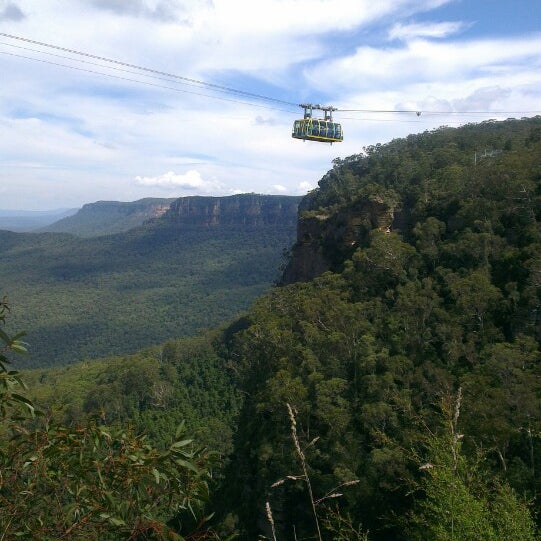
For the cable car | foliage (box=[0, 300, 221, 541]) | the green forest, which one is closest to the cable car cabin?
the cable car

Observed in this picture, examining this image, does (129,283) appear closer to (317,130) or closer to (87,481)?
(317,130)

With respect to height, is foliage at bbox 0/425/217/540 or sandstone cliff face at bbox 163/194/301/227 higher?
sandstone cliff face at bbox 163/194/301/227

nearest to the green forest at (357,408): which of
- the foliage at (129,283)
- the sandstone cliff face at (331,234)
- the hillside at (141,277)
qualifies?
the sandstone cliff face at (331,234)

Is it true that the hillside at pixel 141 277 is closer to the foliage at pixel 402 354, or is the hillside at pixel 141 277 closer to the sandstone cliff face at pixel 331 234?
the sandstone cliff face at pixel 331 234

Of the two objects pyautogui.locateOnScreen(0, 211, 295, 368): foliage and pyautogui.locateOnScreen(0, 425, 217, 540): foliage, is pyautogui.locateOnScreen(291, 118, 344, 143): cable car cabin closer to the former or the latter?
pyautogui.locateOnScreen(0, 425, 217, 540): foliage

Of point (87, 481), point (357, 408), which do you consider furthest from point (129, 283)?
point (87, 481)

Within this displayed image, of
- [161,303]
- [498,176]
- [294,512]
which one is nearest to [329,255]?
[498,176]
